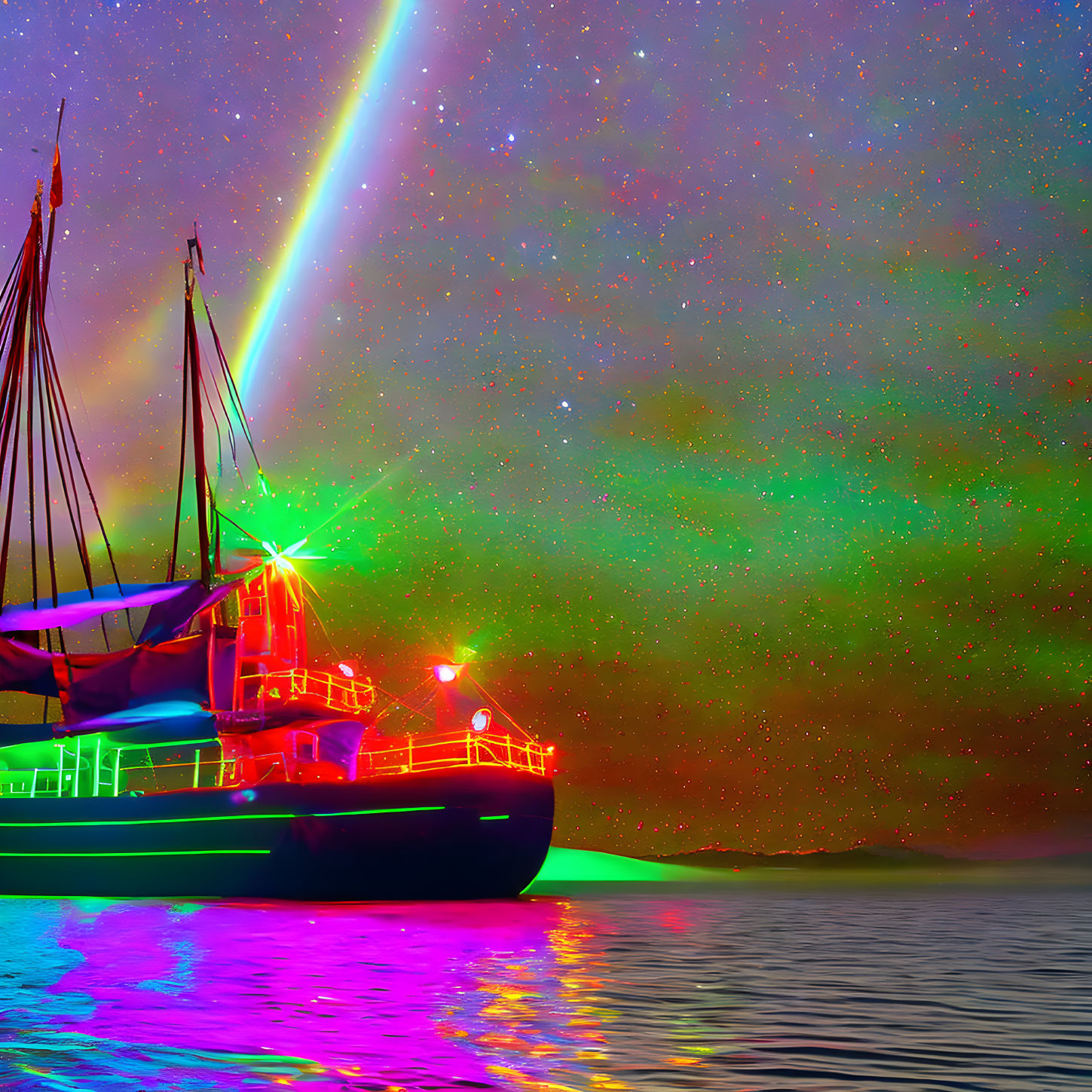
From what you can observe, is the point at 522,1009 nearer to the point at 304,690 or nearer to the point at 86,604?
the point at 304,690

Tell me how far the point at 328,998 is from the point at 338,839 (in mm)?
21784

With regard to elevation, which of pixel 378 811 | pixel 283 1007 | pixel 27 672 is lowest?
pixel 283 1007

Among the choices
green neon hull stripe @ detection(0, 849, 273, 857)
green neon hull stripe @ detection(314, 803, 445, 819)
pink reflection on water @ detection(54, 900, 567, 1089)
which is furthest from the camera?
green neon hull stripe @ detection(0, 849, 273, 857)

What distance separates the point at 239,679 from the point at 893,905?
110 feet

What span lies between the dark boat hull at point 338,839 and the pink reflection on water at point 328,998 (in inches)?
286

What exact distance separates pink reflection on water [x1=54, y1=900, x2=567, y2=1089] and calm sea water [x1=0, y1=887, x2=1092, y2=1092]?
0.05 meters

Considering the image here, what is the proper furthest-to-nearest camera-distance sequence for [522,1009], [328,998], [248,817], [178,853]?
1. [178,853]
2. [248,817]
3. [328,998]
4. [522,1009]

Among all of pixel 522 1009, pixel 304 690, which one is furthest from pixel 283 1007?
pixel 304 690

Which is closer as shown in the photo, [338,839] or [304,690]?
[338,839]

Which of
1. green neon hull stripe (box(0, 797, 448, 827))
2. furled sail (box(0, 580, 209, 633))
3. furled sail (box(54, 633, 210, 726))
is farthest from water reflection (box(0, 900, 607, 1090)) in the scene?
furled sail (box(0, 580, 209, 633))

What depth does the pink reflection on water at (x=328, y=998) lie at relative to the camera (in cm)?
941

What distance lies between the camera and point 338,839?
114 ft

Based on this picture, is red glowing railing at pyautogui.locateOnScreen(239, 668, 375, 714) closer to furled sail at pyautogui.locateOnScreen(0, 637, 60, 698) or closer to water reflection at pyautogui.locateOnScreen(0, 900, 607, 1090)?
furled sail at pyautogui.locateOnScreen(0, 637, 60, 698)

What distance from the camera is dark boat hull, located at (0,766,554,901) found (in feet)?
114
